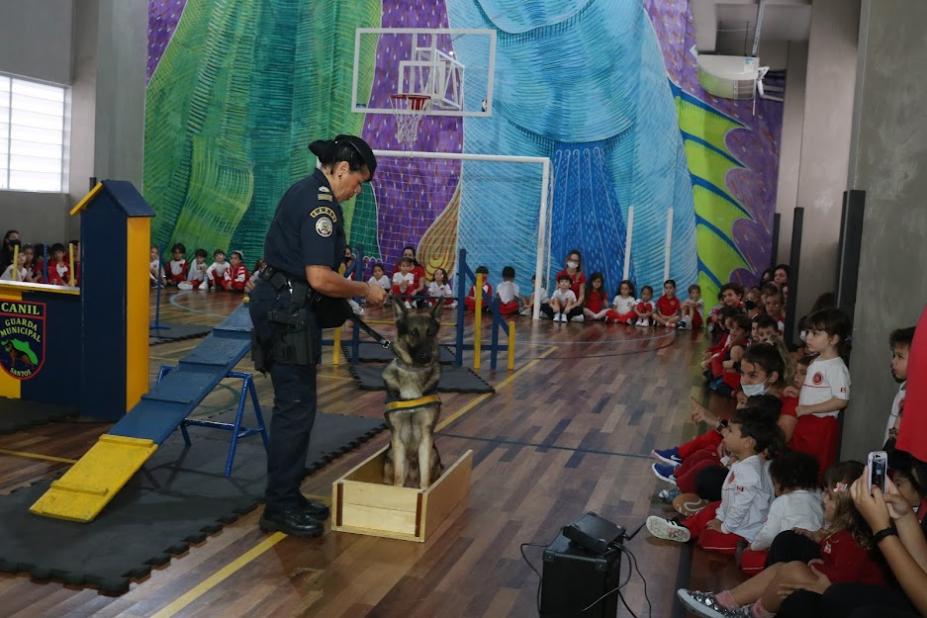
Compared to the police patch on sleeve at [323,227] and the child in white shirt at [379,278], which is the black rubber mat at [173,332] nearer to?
the child in white shirt at [379,278]

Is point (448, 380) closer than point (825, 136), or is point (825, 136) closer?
→ point (448, 380)

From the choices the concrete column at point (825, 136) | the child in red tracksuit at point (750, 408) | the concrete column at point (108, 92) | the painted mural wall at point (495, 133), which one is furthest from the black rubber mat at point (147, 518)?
the painted mural wall at point (495, 133)

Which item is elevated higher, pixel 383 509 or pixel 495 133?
pixel 495 133

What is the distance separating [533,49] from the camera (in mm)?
17375

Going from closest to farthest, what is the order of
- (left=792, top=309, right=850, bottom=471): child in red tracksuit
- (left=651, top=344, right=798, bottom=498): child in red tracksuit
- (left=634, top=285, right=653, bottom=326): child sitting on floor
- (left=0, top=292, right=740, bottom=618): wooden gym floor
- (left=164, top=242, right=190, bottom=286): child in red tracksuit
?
(left=0, top=292, right=740, bottom=618): wooden gym floor → (left=792, top=309, right=850, bottom=471): child in red tracksuit → (left=651, top=344, right=798, bottom=498): child in red tracksuit → (left=634, top=285, right=653, bottom=326): child sitting on floor → (left=164, top=242, right=190, bottom=286): child in red tracksuit

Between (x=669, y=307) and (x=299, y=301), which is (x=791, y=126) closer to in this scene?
(x=669, y=307)

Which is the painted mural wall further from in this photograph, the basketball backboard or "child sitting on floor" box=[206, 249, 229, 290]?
"child sitting on floor" box=[206, 249, 229, 290]

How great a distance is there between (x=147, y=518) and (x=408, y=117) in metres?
12.9

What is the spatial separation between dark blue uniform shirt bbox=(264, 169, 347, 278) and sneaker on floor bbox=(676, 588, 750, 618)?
2.35m

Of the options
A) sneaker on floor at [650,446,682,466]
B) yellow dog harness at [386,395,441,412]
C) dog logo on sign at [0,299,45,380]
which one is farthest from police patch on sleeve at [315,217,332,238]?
dog logo on sign at [0,299,45,380]

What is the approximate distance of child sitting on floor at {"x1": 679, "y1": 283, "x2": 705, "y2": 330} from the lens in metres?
16.0

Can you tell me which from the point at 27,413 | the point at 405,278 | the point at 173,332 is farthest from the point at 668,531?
the point at 405,278

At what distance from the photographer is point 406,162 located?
58.8 ft

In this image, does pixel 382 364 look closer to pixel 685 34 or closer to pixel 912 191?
pixel 912 191
